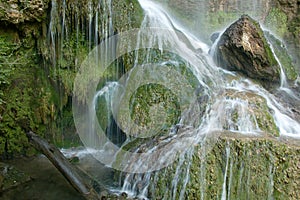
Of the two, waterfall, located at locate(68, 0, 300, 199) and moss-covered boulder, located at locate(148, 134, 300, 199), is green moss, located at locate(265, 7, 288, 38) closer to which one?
waterfall, located at locate(68, 0, 300, 199)

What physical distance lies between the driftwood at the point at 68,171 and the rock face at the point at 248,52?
443 cm

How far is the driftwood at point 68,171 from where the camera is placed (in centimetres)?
471

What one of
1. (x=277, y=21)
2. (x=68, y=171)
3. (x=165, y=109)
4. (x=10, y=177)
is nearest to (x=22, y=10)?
(x=10, y=177)

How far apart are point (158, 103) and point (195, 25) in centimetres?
428

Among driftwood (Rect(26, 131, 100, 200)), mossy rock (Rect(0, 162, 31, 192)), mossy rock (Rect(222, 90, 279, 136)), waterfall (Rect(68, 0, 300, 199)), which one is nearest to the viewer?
driftwood (Rect(26, 131, 100, 200))

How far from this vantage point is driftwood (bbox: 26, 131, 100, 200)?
4715mm

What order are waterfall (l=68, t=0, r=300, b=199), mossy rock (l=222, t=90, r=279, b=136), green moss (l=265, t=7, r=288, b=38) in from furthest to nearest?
green moss (l=265, t=7, r=288, b=38) < mossy rock (l=222, t=90, r=279, b=136) < waterfall (l=68, t=0, r=300, b=199)

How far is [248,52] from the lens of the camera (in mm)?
6938

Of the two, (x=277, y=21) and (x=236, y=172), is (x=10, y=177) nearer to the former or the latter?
(x=236, y=172)

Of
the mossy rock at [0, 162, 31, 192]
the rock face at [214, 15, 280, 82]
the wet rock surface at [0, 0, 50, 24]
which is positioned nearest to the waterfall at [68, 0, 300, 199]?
the rock face at [214, 15, 280, 82]

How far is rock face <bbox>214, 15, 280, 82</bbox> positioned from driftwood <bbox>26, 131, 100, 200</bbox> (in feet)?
14.5

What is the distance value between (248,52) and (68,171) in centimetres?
464

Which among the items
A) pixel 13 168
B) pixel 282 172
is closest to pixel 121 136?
pixel 13 168

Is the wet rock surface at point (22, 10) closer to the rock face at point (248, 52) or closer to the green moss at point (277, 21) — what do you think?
the rock face at point (248, 52)
